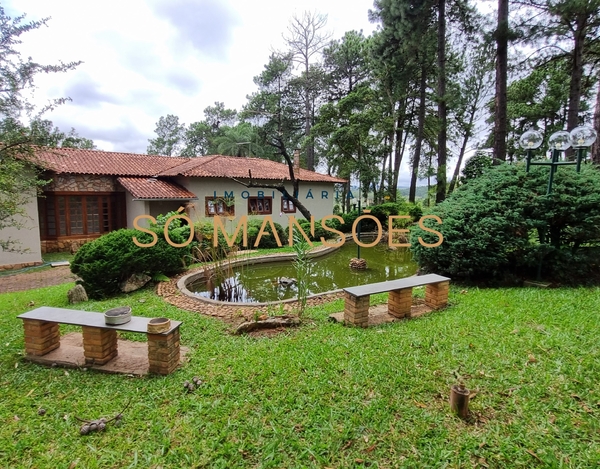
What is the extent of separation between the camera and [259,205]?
48.5ft

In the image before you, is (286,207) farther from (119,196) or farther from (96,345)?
(96,345)

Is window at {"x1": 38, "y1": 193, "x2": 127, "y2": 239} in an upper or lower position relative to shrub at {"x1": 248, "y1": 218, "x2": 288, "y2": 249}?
upper

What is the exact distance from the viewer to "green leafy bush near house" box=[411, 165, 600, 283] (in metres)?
5.59

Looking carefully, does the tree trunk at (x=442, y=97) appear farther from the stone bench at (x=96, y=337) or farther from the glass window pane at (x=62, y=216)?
the glass window pane at (x=62, y=216)

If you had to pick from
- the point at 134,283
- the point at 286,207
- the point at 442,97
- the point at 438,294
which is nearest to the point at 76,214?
the point at 134,283

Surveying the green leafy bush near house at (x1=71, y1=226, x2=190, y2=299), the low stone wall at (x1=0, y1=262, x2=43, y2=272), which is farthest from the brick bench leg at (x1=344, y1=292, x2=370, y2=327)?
the low stone wall at (x1=0, y1=262, x2=43, y2=272)

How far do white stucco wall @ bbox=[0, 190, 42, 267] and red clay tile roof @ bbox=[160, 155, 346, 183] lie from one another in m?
4.90

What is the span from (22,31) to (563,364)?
729cm

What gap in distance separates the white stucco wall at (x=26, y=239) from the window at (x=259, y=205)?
7.74 m

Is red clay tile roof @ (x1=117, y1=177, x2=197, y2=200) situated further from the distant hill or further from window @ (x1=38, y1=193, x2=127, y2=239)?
the distant hill

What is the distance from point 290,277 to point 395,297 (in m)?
4.09

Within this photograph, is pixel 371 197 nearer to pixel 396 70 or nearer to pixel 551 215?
pixel 396 70

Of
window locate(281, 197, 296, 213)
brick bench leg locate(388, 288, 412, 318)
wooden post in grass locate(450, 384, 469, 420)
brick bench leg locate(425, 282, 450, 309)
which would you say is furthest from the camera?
window locate(281, 197, 296, 213)

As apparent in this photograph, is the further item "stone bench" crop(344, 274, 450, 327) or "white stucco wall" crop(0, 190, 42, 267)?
"white stucco wall" crop(0, 190, 42, 267)
